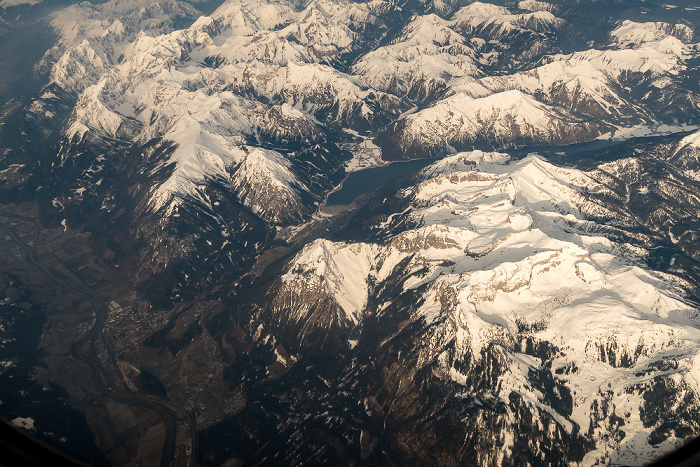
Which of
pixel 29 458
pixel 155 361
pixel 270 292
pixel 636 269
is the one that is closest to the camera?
pixel 29 458

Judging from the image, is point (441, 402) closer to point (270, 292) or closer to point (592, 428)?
point (592, 428)

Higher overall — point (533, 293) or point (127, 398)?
point (127, 398)

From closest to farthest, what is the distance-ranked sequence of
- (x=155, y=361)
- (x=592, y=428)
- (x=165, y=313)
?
(x=592, y=428), (x=155, y=361), (x=165, y=313)

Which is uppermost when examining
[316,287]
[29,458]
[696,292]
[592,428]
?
[29,458]

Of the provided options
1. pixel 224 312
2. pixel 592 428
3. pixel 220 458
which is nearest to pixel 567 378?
pixel 592 428

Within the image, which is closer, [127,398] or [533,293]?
[533,293]

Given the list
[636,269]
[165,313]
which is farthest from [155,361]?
[636,269]

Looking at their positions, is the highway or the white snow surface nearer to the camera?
the white snow surface

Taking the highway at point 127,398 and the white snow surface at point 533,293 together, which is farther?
the highway at point 127,398

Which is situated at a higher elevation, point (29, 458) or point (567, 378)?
point (29, 458)

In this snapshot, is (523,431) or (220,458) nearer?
(523,431)
